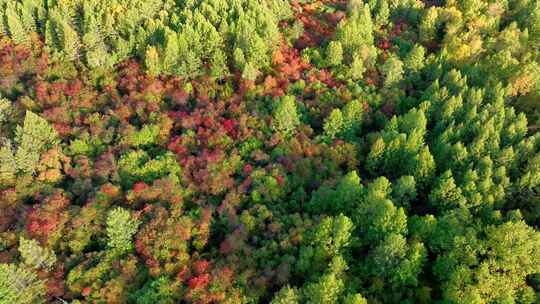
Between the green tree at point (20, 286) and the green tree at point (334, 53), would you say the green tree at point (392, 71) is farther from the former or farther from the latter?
the green tree at point (20, 286)

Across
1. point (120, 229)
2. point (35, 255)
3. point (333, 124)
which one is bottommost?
point (35, 255)

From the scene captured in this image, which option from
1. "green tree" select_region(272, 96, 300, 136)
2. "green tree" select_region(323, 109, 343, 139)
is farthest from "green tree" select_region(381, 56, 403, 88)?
"green tree" select_region(272, 96, 300, 136)

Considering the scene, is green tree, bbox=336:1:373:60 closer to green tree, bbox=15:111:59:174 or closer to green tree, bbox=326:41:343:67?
green tree, bbox=326:41:343:67

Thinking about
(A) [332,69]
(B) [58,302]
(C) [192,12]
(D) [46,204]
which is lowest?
(B) [58,302]

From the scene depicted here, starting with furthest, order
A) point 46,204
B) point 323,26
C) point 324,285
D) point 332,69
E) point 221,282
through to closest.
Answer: point 323,26 < point 332,69 < point 46,204 < point 221,282 < point 324,285

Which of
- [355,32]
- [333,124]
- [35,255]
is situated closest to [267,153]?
[333,124]

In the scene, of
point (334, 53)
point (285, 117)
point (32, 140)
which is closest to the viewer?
point (32, 140)

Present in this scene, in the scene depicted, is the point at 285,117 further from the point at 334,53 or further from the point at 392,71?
the point at 392,71

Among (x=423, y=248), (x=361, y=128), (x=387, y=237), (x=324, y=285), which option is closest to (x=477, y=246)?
(x=423, y=248)

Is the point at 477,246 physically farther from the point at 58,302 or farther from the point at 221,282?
the point at 58,302
